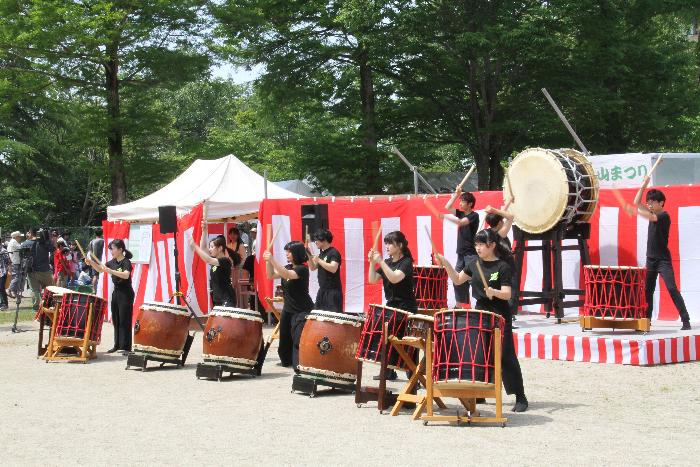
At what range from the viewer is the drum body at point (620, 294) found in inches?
496

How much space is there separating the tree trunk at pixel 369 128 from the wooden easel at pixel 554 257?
14224 mm

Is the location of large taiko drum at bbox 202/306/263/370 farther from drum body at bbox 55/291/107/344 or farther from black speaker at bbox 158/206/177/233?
black speaker at bbox 158/206/177/233

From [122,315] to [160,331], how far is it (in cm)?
208

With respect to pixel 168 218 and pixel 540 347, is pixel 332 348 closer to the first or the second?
pixel 540 347

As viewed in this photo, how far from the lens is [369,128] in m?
28.6

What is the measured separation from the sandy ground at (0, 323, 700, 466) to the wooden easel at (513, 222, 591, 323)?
1810 mm

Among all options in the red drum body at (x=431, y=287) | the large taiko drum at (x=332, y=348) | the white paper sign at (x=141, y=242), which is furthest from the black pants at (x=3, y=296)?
the large taiko drum at (x=332, y=348)

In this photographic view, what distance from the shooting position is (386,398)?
9414 millimetres

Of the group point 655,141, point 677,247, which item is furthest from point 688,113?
point 677,247

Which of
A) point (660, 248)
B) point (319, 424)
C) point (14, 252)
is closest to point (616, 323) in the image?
point (660, 248)

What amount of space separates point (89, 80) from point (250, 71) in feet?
15.3

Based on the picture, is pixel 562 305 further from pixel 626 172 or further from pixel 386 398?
pixel 386 398

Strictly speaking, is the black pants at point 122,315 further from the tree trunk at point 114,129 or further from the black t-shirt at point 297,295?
the tree trunk at point 114,129

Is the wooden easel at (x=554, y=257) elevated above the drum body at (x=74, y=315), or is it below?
above
